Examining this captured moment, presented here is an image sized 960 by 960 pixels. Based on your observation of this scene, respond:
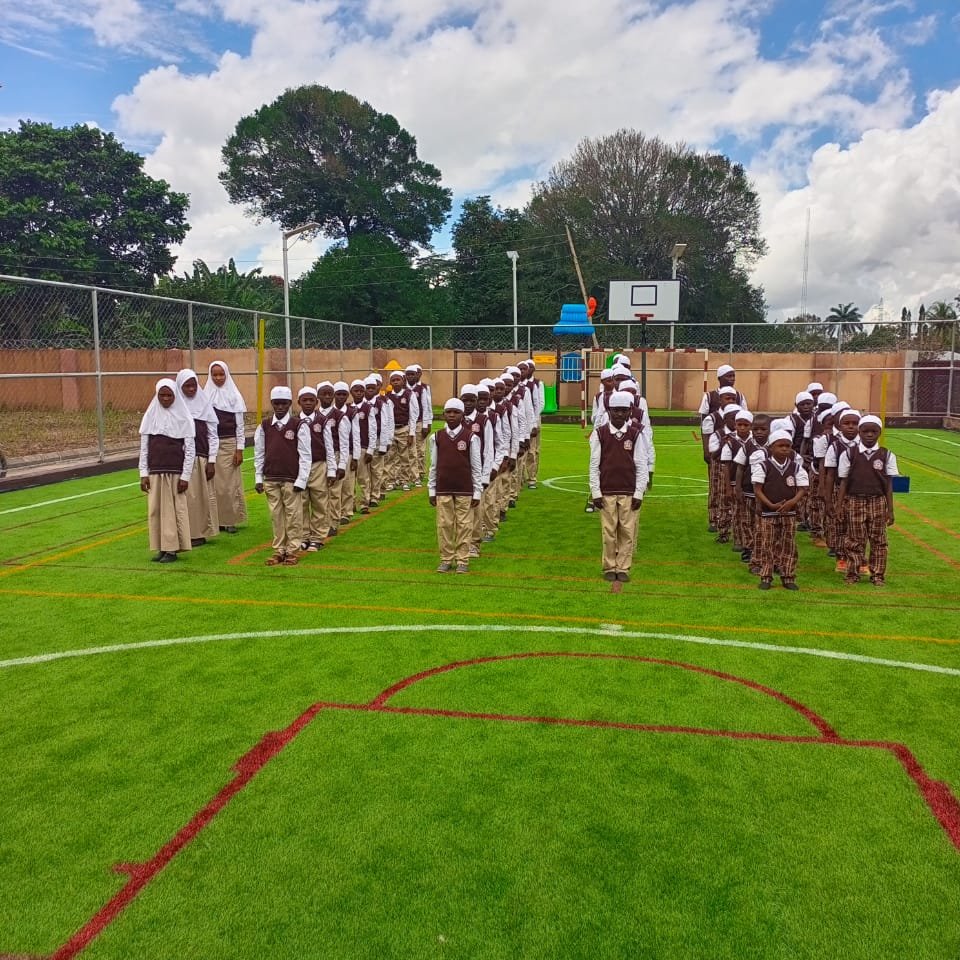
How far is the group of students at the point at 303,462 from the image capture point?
8359 millimetres

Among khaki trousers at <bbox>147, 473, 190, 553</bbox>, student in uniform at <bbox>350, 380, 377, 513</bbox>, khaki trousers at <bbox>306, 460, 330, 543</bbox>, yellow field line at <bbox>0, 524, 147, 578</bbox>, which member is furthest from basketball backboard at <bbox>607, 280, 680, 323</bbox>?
khaki trousers at <bbox>147, 473, 190, 553</bbox>

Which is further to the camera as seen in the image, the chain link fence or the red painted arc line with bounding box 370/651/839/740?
the chain link fence

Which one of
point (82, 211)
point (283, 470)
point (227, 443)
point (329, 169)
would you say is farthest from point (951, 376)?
point (329, 169)

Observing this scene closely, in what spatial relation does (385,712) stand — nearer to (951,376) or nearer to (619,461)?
(619,461)

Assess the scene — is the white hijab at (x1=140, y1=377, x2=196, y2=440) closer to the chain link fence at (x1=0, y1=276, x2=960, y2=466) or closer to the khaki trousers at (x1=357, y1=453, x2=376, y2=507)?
the khaki trousers at (x1=357, y1=453, x2=376, y2=507)

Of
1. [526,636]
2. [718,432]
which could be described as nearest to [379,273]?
[718,432]

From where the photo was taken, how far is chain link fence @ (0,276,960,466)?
830 inches

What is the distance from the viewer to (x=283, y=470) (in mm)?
8625

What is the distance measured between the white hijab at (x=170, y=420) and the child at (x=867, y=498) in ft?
21.8

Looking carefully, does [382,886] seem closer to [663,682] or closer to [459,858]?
[459,858]

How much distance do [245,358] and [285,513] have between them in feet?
55.8

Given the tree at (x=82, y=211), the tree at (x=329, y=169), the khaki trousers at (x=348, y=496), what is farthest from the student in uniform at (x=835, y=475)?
the tree at (x=329, y=169)

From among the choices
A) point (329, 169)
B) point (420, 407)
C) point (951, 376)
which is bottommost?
point (420, 407)

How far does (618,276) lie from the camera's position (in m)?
45.9
